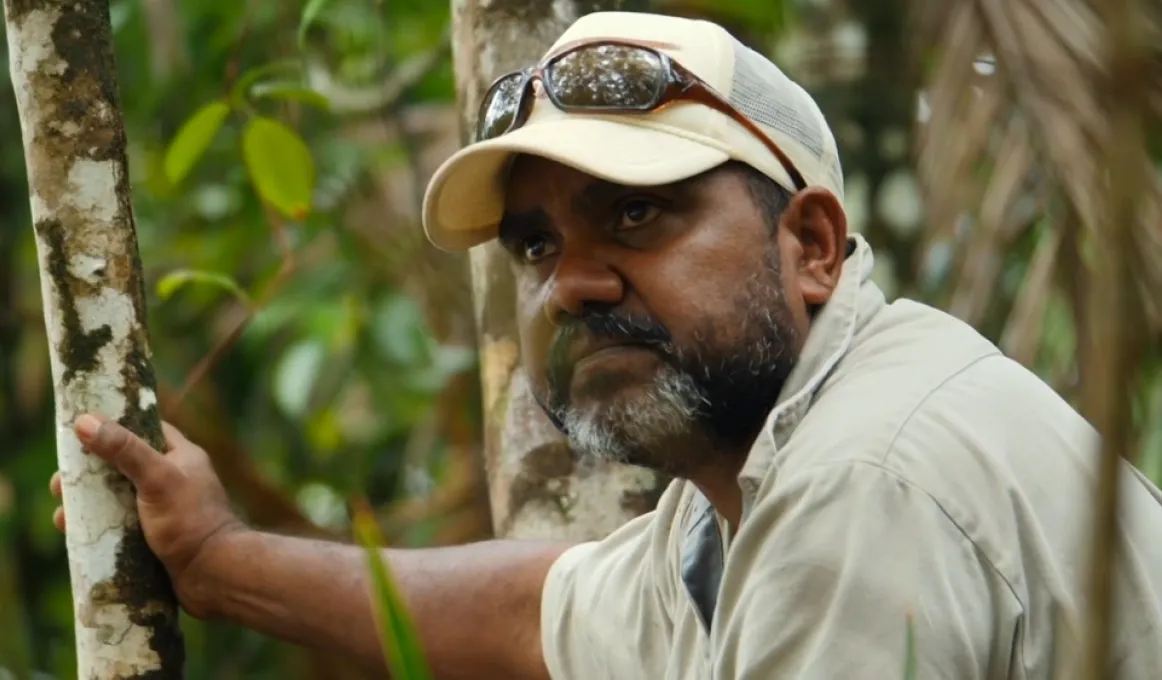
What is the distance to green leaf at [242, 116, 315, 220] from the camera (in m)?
2.30

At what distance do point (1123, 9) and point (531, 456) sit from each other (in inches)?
60.6

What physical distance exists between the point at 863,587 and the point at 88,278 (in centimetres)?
81

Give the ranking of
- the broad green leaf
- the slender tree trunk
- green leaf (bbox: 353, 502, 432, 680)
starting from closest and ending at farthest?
the slender tree trunk, green leaf (bbox: 353, 502, 432, 680), the broad green leaf

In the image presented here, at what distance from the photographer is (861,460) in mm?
1247

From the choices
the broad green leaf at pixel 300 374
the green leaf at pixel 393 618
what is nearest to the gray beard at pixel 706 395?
the green leaf at pixel 393 618

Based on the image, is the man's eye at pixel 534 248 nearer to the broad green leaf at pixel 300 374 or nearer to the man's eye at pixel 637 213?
the man's eye at pixel 637 213

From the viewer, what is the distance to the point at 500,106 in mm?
1657

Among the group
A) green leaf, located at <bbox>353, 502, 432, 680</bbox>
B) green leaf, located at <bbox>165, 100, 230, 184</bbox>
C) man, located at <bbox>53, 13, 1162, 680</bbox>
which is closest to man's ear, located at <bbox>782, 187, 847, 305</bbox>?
man, located at <bbox>53, 13, 1162, 680</bbox>

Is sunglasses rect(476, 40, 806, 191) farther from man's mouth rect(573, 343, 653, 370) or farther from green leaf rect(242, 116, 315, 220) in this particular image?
green leaf rect(242, 116, 315, 220)

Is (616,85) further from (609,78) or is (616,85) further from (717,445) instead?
(717,445)

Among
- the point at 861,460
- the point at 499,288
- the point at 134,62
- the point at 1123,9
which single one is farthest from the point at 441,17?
the point at 1123,9

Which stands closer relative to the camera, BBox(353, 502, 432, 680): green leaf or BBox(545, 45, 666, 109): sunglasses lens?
BBox(353, 502, 432, 680): green leaf

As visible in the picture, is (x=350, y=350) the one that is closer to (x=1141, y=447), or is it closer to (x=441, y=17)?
(x=441, y=17)

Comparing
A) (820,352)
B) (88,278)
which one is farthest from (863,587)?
(88,278)
